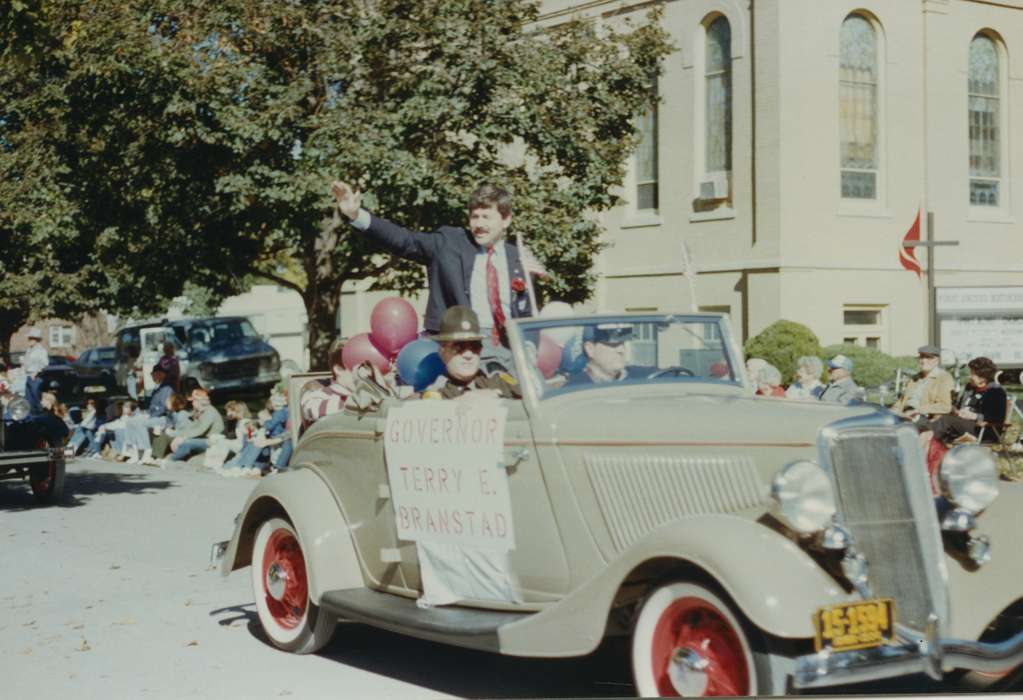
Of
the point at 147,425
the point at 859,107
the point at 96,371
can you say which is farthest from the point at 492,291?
the point at 96,371

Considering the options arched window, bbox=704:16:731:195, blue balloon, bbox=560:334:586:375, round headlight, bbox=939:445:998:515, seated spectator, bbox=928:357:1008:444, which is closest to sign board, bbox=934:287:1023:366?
seated spectator, bbox=928:357:1008:444

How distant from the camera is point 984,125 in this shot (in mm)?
25141

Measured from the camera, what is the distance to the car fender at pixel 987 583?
16.0 ft

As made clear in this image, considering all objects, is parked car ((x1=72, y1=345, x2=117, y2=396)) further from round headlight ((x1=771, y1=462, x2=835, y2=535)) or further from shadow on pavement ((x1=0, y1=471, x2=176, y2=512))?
round headlight ((x1=771, y1=462, x2=835, y2=535))

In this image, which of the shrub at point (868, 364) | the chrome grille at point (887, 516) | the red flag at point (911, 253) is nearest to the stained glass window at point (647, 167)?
the red flag at point (911, 253)

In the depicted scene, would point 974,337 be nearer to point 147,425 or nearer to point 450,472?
point 147,425

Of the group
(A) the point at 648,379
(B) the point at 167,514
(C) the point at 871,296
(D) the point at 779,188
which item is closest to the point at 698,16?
(D) the point at 779,188

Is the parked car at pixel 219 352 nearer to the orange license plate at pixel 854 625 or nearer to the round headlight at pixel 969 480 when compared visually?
the round headlight at pixel 969 480

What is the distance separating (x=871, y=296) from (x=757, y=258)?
2.26 meters

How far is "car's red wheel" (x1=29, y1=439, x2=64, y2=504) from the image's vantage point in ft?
46.6

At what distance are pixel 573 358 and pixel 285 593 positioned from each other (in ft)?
7.36

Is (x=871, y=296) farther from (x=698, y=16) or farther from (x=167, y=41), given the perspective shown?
(x=167, y=41)

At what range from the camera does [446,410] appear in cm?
598

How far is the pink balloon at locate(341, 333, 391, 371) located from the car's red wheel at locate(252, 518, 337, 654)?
103 cm
